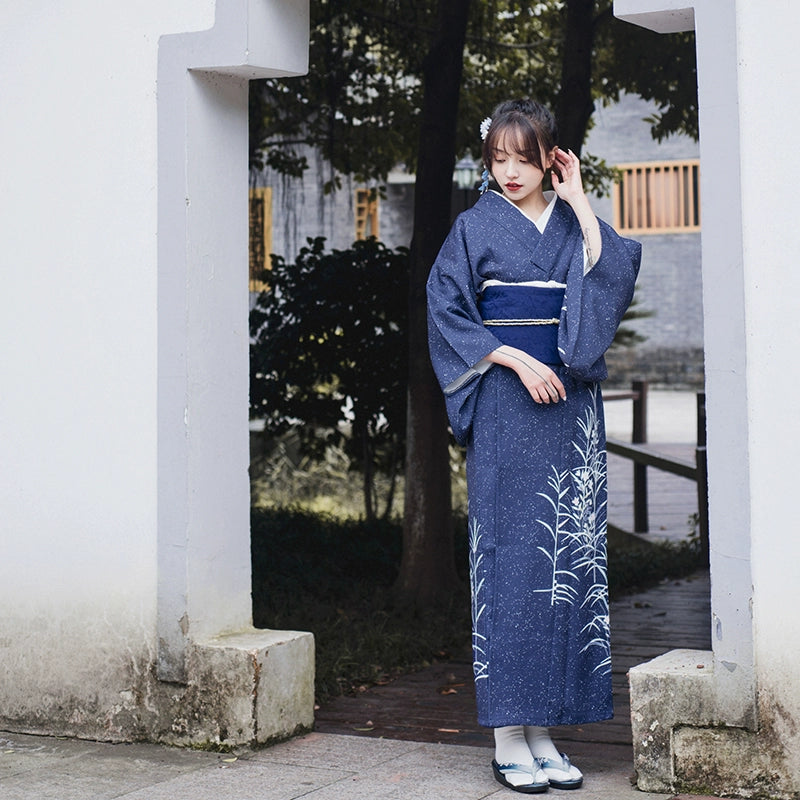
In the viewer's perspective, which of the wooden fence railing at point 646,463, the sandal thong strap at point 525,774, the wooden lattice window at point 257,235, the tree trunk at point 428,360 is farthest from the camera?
the wooden lattice window at point 257,235

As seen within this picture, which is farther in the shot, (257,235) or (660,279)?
(660,279)

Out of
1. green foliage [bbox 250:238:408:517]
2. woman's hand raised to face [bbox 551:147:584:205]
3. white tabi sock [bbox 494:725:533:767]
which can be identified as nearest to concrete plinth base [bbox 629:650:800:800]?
white tabi sock [bbox 494:725:533:767]

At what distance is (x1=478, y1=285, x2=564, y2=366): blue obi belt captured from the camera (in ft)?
11.3

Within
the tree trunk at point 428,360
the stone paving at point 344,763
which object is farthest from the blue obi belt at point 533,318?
the tree trunk at point 428,360

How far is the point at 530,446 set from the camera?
11.2 ft

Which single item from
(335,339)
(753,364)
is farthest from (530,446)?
(335,339)

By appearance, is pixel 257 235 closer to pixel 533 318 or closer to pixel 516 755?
pixel 533 318

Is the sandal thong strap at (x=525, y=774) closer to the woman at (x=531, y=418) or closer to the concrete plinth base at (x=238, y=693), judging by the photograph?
the woman at (x=531, y=418)

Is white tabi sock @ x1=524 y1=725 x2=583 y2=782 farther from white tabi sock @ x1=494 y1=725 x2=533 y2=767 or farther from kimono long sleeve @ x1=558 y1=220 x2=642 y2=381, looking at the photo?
kimono long sleeve @ x1=558 y1=220 x2=642 y2=381

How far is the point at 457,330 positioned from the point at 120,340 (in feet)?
3.56

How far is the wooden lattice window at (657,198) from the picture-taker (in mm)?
21609

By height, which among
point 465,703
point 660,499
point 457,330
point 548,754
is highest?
point 457,330

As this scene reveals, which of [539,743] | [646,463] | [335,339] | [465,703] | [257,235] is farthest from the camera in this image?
[646,463]

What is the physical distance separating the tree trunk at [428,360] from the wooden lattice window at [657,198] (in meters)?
15.7
